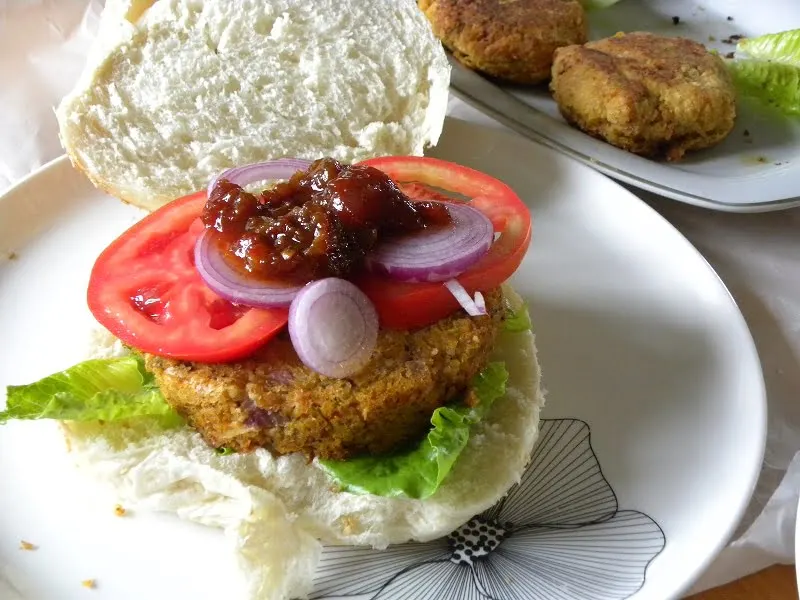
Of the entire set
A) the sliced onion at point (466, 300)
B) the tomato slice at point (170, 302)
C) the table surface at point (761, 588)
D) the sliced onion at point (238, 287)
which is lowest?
the table surface at point (761, 588)

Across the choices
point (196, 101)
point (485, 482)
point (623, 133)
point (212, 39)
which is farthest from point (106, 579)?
point (623, 133)

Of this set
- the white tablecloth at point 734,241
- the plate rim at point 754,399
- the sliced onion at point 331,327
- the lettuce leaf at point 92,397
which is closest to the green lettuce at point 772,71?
the white tablecloth at point 734,241

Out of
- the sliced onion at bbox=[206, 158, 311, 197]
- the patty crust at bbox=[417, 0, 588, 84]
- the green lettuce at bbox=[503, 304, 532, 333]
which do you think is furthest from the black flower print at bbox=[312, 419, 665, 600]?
the patty crust at bbox=[417, 0, 588, 84]

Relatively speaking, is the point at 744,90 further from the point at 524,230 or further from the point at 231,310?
the point at 231,310

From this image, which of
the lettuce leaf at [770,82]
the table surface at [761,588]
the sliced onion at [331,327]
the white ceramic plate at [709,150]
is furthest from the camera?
the lettuce leaf at [770,82]

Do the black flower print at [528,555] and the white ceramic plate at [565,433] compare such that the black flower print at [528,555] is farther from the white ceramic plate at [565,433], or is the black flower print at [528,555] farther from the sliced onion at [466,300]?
the sliced onion at [466,300]

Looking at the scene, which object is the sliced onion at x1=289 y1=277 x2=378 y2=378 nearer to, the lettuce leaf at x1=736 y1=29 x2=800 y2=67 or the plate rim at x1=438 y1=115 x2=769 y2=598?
the plate rim at x1=438 y1=115 x2=769 y2=598
